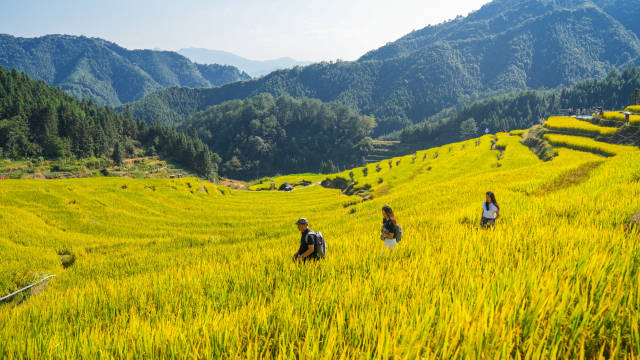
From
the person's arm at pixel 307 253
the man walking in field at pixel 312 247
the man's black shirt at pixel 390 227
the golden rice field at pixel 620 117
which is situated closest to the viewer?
the person's arm at pixel 307 253

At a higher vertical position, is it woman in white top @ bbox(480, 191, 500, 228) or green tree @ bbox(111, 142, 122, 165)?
green tree @ bbox(111, 142, 122, 165)

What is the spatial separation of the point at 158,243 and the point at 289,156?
590 feet

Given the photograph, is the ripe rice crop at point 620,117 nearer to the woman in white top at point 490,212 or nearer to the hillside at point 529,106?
the woman in white top at point 490,212

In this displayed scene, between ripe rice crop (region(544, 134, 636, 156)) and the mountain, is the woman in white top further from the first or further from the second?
the mountain

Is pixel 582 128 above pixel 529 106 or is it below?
below

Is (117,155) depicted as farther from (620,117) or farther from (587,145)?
(620,117)

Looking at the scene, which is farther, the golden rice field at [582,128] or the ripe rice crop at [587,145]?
the golden rice field at [582,128]

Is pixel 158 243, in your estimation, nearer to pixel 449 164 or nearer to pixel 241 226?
pixel 241 226

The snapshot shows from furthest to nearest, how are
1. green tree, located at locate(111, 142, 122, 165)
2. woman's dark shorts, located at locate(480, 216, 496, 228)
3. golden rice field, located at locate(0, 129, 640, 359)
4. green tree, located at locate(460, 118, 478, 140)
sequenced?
green tree, located at locate(460, 118, 478, 140), green tree, located at locate(111, 142, 122, 165), woman's dark shorts, located at locate(480, 216, 496, 228), golden rice field, located at locate(0, 129, 640, 359)

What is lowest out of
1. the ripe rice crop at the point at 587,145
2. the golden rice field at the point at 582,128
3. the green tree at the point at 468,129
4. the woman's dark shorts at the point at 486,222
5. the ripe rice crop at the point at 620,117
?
the woman's dark shorts at the point at 486,222

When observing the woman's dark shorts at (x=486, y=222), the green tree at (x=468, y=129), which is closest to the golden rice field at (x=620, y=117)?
the woman's dark shorts at (x=486, y=222)

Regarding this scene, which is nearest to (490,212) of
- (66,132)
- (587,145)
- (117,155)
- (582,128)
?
(587,145)

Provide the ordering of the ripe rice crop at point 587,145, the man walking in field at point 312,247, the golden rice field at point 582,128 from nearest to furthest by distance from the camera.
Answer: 1. the man walking in field at point 312,247
2. the ripe rice crop at point 587,145
3. the golden rice field at point 582,128

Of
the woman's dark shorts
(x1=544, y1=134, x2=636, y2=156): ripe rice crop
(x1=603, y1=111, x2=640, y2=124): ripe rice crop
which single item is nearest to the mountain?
the woman's dark shorts
